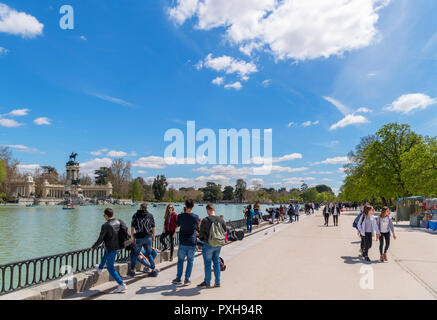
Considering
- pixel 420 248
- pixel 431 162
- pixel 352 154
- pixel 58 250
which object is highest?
pixel 352 154

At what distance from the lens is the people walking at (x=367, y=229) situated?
1086 centimetres

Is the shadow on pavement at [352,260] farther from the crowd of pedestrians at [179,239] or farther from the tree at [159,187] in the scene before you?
the tree at [159,187]

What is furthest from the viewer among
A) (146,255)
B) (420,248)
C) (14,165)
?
(14,165)

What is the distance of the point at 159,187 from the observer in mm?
163625

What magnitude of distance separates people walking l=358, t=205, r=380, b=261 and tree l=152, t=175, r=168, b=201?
156 metres

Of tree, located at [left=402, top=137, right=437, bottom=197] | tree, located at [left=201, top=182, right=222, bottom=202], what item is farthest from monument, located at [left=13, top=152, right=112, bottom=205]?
tree, located at [left=402, top=137, right=437, bottom=197]

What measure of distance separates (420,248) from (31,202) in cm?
11772

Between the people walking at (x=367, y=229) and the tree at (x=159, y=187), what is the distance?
156m
